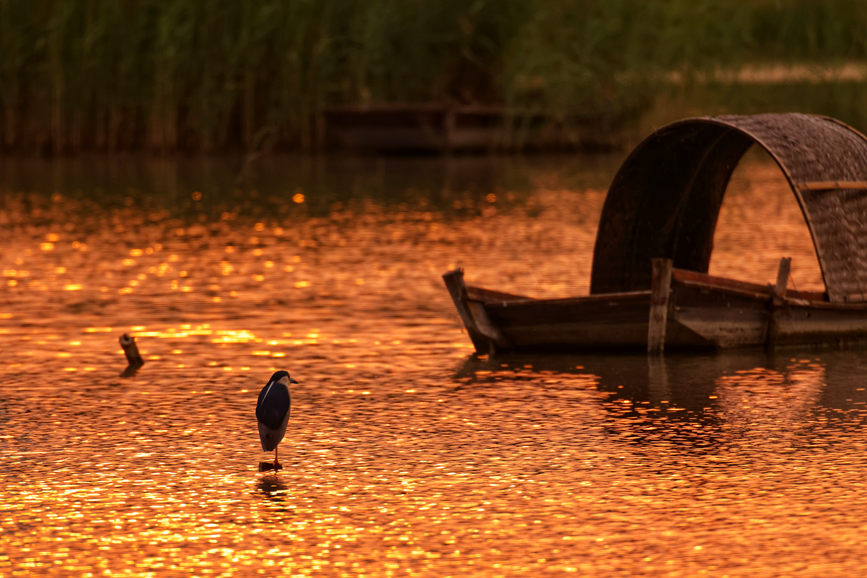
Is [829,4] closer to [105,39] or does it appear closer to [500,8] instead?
[500,8]

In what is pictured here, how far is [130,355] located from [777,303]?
4.70 metres

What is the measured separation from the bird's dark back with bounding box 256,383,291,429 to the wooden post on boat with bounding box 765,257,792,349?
16.2ft

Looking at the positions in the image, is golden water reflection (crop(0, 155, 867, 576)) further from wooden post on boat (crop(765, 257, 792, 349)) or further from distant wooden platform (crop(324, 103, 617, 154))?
distant wooden platform (crop(324, 103, 617, 154))

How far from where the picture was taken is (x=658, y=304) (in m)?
12.4

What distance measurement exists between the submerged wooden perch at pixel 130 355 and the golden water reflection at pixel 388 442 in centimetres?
14

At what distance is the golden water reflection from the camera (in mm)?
7480

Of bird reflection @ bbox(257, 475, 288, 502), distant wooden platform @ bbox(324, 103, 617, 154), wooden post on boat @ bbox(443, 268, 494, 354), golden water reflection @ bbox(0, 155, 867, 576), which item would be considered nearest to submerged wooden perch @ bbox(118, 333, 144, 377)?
golden water reflection @ bbox(0, 155, 867, 576)

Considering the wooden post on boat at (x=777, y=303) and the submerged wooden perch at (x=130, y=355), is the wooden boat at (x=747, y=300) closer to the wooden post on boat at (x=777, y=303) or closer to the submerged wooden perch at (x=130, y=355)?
the wooden post on boat at (x=777, y=303)

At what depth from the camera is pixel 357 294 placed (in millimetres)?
16328

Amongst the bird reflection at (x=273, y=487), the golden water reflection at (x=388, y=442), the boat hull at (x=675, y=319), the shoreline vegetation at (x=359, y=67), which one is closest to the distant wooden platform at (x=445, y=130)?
the shoreline vegetation at (x=359, y=67)

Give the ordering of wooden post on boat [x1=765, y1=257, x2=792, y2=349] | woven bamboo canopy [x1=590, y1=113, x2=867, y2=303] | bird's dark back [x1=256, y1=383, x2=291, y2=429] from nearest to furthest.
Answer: bird's dark back [x1=256, y1=383, x2=291, y2=429] < wooden post on boat [x1=765, y1=257, x2=792, y2=349] < woven bamboo canopy [x1=590, y1=113, x2=867, y2=303]

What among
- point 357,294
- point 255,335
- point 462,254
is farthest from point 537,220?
point 255,335

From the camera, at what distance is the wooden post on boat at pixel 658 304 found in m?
12.3

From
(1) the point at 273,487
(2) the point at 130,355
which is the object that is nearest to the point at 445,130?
(2) the point at 130,355
